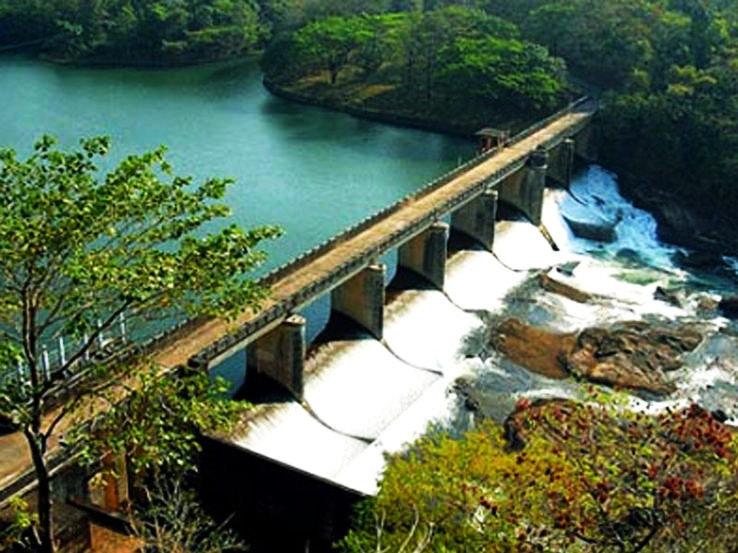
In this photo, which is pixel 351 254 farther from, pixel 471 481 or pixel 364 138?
pixel 364 138

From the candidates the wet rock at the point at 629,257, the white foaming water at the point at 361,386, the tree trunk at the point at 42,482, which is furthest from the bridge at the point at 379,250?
the tree trunk at the point at 42,482

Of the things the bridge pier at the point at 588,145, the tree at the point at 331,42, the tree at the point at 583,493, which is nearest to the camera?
the tree at the point at 583,493

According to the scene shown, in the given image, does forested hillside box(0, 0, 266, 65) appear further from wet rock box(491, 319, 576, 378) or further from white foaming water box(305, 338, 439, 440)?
white foaming water box(305, 338, 439, 440)

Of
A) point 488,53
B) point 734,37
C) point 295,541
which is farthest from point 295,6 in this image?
point 295,541

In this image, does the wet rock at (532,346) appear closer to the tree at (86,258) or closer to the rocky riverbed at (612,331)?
the rocky riverbed at (612,331)

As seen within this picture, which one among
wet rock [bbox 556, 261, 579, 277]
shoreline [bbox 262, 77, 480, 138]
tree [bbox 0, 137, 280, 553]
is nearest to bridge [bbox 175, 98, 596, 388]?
wet rock [bbox 556, 261, 579, 277]

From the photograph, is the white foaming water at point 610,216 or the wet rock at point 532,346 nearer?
the wet rock at point 532,346
